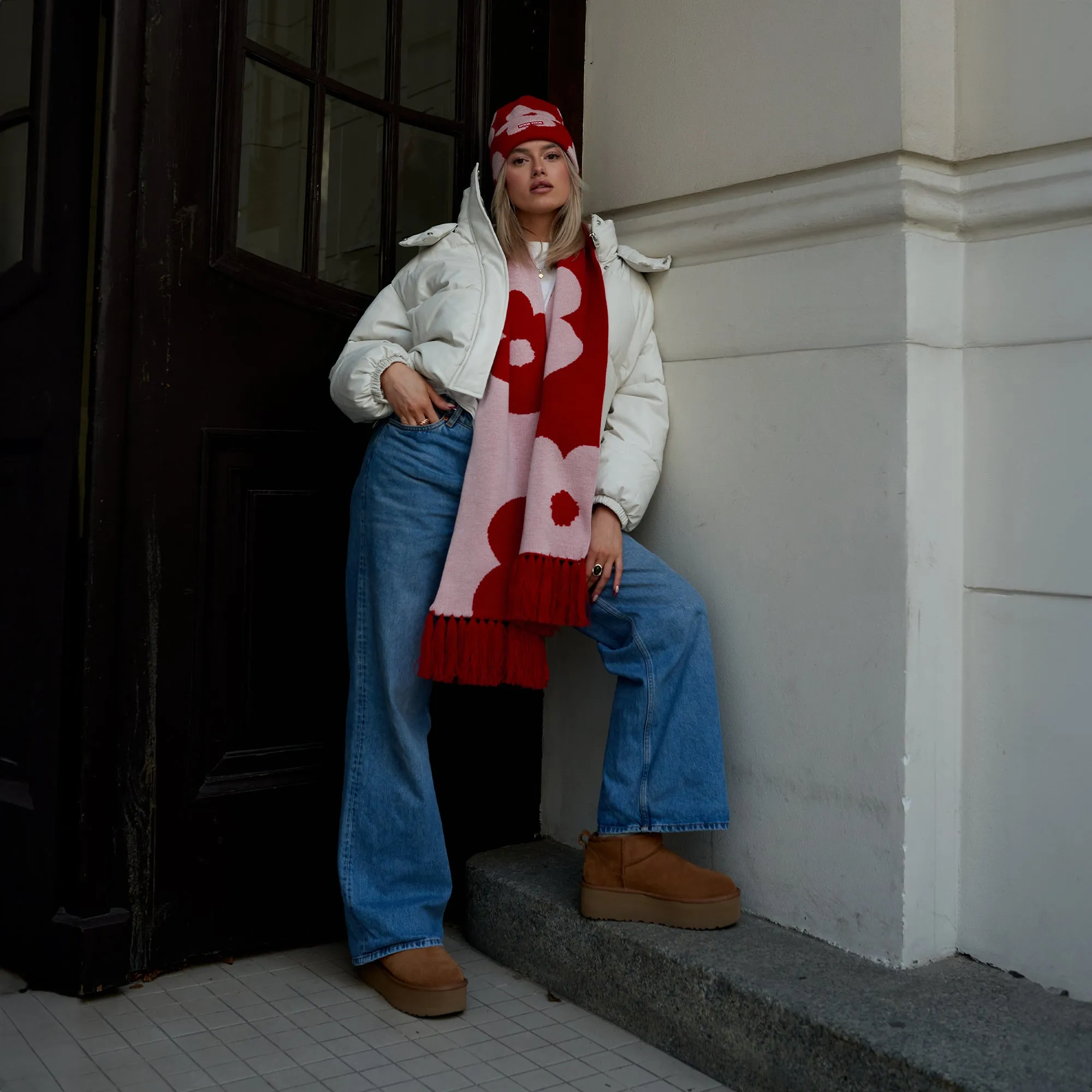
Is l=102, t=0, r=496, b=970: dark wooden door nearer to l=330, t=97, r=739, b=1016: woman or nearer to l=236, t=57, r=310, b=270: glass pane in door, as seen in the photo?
l=236, t=57, r=310, b=270: glass pane in door

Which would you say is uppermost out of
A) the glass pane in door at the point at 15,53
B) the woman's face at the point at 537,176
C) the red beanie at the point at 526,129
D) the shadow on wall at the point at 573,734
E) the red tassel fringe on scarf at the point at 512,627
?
the glass pane in door at the point at 15,53

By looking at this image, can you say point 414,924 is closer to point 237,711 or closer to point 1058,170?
point 237,711

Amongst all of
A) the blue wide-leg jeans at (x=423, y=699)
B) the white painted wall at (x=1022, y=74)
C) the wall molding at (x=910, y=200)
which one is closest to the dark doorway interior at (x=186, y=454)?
the blue wide-leg jeans at (x=423, y=699)

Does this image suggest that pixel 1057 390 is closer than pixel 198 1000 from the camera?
Yes

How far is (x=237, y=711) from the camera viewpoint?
8.42 feet

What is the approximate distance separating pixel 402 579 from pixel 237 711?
49 centimetres

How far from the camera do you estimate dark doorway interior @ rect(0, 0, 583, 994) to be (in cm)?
237

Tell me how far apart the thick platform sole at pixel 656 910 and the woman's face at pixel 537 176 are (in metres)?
1.36

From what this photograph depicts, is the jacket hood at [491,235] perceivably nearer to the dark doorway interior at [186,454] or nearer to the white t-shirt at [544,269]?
the white t-shirt at [544,269]

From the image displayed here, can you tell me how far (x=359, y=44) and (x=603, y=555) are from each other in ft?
4.12

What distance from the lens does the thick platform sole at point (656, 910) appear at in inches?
90.6

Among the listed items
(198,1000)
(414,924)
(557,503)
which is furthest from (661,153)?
(198,1000)

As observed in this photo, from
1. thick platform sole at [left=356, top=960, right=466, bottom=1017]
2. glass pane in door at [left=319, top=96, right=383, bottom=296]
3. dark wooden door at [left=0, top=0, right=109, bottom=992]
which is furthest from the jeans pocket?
thick platform sole at [left=356, top=960, right=466, bottom=1017]

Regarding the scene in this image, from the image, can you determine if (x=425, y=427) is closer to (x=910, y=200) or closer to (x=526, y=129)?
(x=526, y=129)
